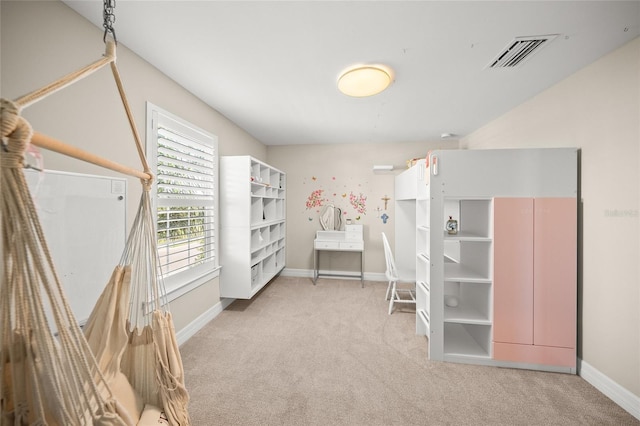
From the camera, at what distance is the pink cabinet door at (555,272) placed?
197 centimetres

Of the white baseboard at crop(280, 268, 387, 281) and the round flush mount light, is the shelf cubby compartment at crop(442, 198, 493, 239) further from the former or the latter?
the white baseboard at crop(280, 268, 387, 281)

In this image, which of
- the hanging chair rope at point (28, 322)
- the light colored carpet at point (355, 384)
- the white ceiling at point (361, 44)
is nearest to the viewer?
the hanging chair rope at point (28, 322)

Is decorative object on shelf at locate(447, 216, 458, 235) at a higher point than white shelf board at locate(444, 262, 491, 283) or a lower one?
higher

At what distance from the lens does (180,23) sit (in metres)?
1.54

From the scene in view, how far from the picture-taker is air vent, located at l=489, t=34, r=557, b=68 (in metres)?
1.67

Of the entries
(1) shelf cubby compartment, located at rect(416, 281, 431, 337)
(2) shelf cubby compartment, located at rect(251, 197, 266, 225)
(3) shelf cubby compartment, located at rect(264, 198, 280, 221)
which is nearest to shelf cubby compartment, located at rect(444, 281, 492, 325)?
(1) shelf cubby compartment, located at rect(416, 281, 431, 337)

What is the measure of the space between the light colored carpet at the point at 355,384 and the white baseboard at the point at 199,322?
6cm

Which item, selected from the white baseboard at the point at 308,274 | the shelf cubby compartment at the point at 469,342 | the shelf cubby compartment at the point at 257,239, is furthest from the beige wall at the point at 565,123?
the white baseboard at the point at 308,274

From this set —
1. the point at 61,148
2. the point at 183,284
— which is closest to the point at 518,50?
the point at 61,148

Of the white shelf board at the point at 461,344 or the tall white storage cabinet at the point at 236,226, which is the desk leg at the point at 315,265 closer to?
the tall white storage cabinet at the point at 236,226

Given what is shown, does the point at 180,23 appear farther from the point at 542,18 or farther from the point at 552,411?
the point at 552,411

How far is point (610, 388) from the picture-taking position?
5.65ft

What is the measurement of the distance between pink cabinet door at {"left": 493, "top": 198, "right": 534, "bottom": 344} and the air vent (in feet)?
3.50

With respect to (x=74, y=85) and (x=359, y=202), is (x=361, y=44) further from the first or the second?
(x=359, y=202)
